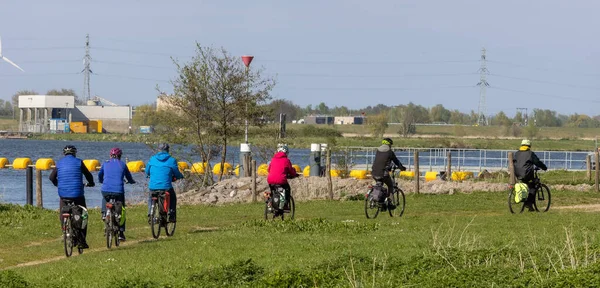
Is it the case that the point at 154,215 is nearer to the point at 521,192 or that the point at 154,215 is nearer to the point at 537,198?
the point at 521,192

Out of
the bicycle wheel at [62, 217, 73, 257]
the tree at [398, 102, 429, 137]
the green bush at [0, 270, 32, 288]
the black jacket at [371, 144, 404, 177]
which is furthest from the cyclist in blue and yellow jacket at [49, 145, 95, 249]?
the tree at [398, 102, 429, 137]

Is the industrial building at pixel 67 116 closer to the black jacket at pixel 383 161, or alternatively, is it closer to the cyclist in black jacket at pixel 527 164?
the cyclist in black jacket at pixel 527 164

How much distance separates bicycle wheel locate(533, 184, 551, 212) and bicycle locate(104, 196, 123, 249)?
12.0m

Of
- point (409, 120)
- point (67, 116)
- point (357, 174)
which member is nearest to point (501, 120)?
point (409, 120)

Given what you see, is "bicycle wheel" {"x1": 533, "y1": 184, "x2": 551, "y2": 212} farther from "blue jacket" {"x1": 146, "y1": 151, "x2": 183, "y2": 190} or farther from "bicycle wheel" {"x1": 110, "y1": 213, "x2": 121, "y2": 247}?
"bicycle wheel" {"x1": 110, "y1": 213, "x2": 121, "y2": 247}

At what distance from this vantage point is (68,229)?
19078mm

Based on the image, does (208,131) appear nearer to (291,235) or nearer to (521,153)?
(521,153)

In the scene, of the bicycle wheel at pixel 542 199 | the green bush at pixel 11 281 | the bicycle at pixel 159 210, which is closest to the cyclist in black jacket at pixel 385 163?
the bicycle wheel at pixel 542 199

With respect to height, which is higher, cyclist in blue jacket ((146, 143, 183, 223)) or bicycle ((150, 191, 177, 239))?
cyclist in blue jacket ((146, 143, 183, 223))

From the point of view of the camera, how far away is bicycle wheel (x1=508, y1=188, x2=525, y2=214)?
27.2 metres

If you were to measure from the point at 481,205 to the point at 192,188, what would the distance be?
15.0 meters

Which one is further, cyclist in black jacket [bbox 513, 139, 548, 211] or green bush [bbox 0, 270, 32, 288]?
cyclist in black jacket [bbox 513, 139, 548, 211]

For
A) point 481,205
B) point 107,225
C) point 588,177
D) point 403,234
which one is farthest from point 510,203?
point 588,177

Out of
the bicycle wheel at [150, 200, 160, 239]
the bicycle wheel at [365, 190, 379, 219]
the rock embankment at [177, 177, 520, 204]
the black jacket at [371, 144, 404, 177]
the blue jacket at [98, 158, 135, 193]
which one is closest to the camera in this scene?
the blue jacket at [98, 158, 135, 193]
